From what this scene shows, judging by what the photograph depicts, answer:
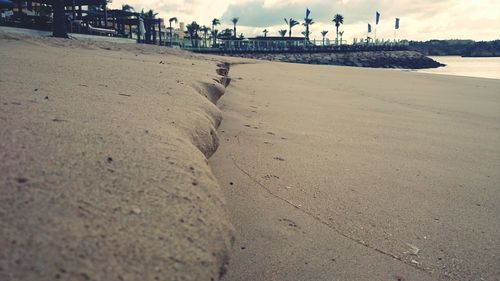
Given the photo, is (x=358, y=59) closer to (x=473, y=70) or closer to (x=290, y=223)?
(x=473, y=70)

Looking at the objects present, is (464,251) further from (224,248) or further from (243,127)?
(243,127)

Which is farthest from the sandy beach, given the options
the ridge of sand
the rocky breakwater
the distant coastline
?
the distant coastline

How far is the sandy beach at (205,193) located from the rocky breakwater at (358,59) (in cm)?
3590

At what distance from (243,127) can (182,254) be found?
2253 mm

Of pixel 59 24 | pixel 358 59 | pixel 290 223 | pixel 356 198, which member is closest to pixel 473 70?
pixel 59 24

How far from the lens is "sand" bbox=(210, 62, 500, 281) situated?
143 cm

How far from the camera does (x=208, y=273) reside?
99cm

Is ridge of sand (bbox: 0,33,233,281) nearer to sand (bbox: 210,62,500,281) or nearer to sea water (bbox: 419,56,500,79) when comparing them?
sand (bbox: 210,62,500,281)

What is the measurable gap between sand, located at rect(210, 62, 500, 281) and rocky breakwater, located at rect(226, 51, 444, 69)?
1392 inches

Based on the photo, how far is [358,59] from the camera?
5025 cm

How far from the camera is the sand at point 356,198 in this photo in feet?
4.71

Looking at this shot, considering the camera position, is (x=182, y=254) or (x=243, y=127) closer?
(x=182, y=254)

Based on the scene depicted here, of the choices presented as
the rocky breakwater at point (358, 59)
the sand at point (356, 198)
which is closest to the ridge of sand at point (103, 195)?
the sand at point (356, 198)

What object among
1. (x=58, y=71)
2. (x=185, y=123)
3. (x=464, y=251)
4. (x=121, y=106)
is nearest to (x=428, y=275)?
(x=464, y=251)
